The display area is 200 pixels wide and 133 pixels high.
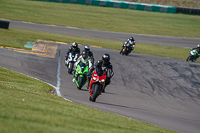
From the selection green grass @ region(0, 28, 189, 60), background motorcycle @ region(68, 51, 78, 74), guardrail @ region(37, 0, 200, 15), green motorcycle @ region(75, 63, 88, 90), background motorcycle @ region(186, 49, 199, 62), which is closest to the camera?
green motorcycle @ region(75, 63, 88, 90)

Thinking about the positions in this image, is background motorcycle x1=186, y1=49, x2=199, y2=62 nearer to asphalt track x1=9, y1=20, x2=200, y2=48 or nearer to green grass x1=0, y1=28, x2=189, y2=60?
green grass x1=0, y1=28, x2=189, y2=60

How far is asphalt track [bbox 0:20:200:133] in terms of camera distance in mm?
10562

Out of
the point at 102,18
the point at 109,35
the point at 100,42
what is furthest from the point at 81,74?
the point at 102,18

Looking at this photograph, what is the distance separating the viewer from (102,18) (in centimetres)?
4912

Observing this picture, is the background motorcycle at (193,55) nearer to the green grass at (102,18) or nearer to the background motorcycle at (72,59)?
the background motorcycle at (72,59)

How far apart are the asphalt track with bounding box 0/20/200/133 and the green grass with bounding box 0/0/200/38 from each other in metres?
21.1

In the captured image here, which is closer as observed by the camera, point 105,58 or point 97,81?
point 97,81

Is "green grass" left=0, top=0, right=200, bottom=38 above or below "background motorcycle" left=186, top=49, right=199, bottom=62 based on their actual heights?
above

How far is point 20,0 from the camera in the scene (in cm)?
5681

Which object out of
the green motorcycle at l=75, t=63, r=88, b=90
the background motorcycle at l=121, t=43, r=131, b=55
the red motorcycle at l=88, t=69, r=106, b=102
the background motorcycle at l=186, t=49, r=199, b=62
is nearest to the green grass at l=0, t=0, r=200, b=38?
the background motorcycle at l=186, t=49, r=199, b=62

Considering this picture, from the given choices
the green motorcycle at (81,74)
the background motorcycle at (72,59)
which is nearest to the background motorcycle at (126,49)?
the background motorcycle at (72,59)

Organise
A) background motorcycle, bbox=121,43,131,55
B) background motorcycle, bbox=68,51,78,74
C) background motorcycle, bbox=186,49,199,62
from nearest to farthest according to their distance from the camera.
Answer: background motorcycle, bbox=68,51,78,74, background motorcycle, bbox=121,43,131,55, background motorcycle, bbox=186,49,199,62

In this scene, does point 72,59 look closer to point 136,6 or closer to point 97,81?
point 97,81

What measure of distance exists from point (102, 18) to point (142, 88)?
35.0 metres
